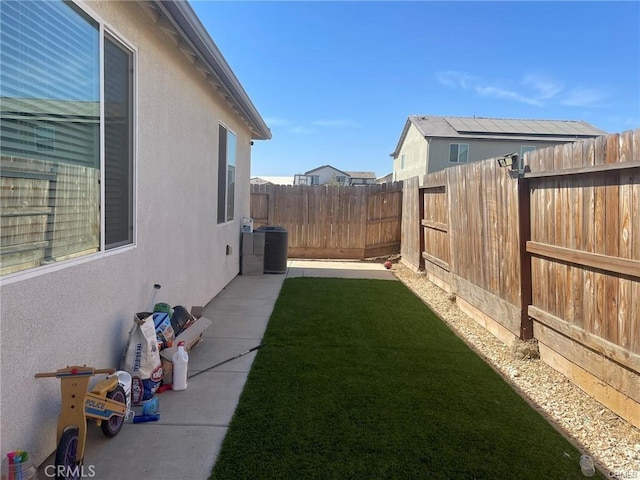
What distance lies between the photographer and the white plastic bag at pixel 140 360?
10.6 ft

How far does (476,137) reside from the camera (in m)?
25.4

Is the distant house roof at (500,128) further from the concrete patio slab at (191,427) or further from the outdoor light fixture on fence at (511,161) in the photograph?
the concrete patio slab at (191,427)

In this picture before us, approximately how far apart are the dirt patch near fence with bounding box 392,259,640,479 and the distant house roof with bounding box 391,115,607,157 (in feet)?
72.3

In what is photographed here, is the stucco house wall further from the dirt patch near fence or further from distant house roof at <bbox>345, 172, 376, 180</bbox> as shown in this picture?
distant house roof at <bbox>345, 172, 376, 180</bbox>

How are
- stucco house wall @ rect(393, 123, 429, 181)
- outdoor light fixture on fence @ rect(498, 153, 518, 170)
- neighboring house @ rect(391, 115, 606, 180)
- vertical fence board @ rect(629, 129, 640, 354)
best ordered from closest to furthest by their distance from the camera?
vertical fence board @ rect(629, 129, 640, 354)
outdoor light fixture on fence @ rect(498, 153, 518, 170)
neighboring house @ rect(391, 115, 606, 180)
stucco house wall @ rect(393, 123, 429, 181)

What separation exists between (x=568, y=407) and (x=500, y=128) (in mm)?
26633

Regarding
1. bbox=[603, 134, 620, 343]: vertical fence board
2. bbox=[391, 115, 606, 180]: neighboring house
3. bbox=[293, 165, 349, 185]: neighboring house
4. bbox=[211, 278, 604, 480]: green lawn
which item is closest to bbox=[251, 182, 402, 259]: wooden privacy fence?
bbox=[211, 278, 604, 480]: green lawn

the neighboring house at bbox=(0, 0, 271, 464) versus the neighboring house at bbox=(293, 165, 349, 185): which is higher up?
the neighboring house at bbox=(293, 165, 349, 185)

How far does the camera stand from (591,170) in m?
3.45

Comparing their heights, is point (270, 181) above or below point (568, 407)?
above

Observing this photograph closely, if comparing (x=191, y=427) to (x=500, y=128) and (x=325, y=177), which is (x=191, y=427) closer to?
(x=500, y=128)

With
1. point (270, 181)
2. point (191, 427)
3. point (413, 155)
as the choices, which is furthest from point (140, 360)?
point (270, 181)

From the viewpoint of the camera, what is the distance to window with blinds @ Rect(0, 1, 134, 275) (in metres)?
2.26

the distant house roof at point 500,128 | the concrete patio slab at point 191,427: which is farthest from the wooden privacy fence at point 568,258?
the distant house roof at point 500,128
